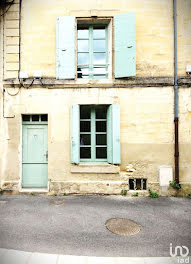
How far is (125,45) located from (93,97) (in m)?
1.86

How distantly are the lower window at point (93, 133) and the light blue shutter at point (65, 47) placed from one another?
117 cm

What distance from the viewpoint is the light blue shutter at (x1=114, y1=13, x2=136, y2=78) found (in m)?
5.09

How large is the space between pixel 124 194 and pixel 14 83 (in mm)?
4861

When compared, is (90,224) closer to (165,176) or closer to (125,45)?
(165,176)

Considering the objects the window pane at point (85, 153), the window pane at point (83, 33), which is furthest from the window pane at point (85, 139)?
the window pane at point (83, 33)

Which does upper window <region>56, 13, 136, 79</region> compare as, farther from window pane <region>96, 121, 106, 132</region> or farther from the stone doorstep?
the stone doorstep

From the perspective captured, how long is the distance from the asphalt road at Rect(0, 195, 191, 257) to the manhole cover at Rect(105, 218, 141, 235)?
0.11 metres

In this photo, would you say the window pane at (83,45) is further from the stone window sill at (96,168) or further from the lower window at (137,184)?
the lower window at (137,184)

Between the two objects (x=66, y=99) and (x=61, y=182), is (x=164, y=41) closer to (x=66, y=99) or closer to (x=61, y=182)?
(x=66, y=99)

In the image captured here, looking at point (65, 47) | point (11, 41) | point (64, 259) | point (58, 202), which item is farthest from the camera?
point (11, 41)

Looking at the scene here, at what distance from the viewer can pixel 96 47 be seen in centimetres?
555

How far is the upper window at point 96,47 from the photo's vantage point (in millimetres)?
5113

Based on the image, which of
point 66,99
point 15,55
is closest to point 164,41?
point 66,99

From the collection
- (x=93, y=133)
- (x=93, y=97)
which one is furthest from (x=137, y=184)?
(x=93, y=97)
